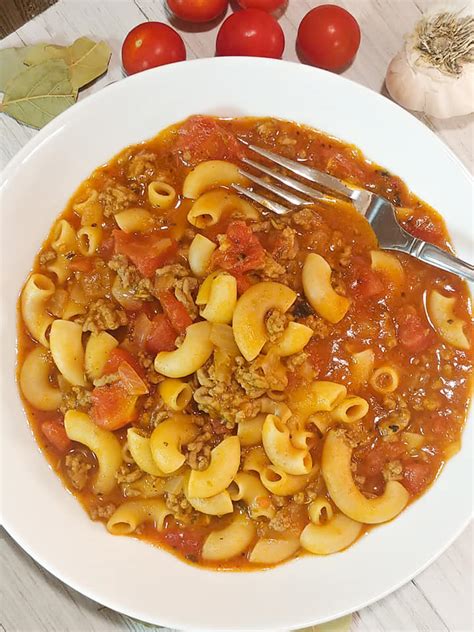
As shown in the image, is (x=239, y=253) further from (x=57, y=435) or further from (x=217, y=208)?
(x=57, y=435)

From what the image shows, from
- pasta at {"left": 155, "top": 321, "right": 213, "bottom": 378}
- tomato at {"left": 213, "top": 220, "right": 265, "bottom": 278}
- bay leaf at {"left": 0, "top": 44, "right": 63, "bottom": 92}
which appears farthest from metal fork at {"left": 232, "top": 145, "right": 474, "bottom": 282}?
bay leaf at {"left": 0, "top": 44, "right": 63, "bottom": 92}

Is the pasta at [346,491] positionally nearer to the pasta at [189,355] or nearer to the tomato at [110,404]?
the pasta at [189,355]

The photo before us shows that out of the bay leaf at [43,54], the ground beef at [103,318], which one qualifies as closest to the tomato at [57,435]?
the ground beef at [103,318]

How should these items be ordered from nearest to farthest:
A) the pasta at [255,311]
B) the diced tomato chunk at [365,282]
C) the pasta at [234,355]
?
the pasta at [255,311] → the pasta at [234,355] → the diced tomato chunk at [365,282]

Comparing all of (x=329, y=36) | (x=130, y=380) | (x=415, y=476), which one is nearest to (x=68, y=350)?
(x=130, y=380)

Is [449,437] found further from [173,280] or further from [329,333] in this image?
[173,280]
